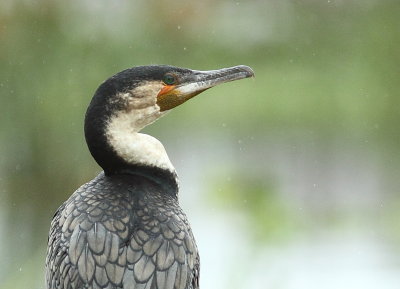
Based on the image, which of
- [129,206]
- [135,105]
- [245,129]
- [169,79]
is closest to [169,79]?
[169,79]

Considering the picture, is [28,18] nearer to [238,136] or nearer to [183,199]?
[183,199]

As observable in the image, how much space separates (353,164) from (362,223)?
3.41 feet

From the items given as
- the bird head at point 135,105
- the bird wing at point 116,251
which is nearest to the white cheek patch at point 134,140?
the bird head at point 135,105

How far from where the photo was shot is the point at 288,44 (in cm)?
728

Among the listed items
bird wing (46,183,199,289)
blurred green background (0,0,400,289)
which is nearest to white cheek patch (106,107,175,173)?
bird wing (46,183,199,289)

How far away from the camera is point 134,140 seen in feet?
7.34

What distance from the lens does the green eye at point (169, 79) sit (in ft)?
7.36

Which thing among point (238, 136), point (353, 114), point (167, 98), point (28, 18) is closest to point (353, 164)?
point (353, 114)

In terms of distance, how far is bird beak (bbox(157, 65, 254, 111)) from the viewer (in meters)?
2.25

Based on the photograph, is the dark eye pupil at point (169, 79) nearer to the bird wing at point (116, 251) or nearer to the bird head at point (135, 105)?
the bird head at point (135, 105)

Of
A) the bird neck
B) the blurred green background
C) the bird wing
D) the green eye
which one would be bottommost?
the bird wing

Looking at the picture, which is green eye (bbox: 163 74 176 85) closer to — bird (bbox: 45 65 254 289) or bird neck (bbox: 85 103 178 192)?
bird (bbox: 45 65 254 289)

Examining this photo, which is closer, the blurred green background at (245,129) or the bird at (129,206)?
the bird at (129,206)

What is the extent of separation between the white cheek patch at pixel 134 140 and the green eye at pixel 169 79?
0.22 feet
